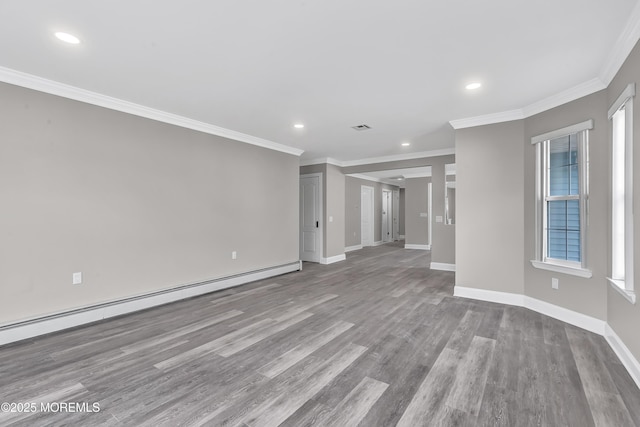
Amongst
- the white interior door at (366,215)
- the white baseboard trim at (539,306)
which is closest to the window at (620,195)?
the white baseboard trim at (539,306)

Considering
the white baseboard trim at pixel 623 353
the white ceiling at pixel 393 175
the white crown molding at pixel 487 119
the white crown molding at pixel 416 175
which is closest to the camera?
the white baseboard trim at pixel 623 353

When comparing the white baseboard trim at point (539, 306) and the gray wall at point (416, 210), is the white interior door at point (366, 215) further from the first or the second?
the white baseboard trim at point (539, 306)

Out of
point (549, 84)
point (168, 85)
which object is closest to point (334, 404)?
point (168, 85)

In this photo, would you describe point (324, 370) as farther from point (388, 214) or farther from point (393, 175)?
point (388, 214)

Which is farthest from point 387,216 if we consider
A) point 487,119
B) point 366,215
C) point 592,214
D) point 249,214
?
point 592,214

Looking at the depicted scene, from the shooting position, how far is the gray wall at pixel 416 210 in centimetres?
971

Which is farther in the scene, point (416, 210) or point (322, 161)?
point (416, 210)

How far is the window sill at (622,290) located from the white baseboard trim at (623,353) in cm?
44

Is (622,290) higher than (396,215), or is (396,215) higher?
(396,215)

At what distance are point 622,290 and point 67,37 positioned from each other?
15.9ft

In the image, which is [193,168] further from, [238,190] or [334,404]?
[334,404]

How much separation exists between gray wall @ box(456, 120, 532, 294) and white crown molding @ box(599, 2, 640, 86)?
114cm

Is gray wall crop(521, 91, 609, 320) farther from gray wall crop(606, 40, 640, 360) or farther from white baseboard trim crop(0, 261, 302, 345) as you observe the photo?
white baseboard trim crop(0, 261, 302, 345)

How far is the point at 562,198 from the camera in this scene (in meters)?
3.47
